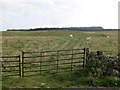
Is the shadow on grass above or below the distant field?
below

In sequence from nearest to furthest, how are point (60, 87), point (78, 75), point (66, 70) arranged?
point (60, 87) < point (78, 75) < point (66, 70)

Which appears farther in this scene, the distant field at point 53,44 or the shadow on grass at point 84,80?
the distant field at point 53,44

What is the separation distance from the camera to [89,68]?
15.5 meters

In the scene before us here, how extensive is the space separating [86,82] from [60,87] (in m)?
1.46

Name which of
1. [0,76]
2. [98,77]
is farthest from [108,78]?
[0,76]

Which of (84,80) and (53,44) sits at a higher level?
(53,44)

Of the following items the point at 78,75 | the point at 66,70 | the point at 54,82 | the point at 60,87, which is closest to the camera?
the point at 60,87

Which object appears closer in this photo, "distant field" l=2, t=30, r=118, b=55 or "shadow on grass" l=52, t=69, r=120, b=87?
"shadow on grass" l=52, t=69, r=120, b=87

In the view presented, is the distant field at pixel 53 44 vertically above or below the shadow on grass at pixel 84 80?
above

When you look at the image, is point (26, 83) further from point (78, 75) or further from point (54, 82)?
point (78, 75)

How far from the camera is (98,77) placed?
48.9ft

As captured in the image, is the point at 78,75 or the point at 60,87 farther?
the point at 78,75

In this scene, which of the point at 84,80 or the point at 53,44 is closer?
the point at 84,80

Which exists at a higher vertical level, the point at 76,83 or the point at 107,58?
the point at 107,58
